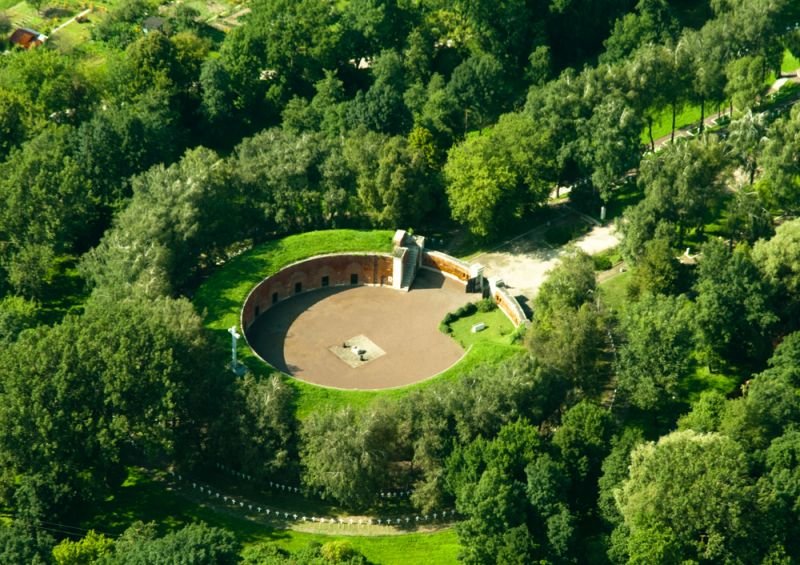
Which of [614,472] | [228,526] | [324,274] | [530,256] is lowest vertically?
[228,526]

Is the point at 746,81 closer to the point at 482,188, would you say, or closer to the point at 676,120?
the point at 676,120

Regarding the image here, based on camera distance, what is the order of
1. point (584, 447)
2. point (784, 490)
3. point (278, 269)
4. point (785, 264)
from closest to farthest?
point (784, 490) < point (584, 447) < point (785, 264) < point (278, 269)

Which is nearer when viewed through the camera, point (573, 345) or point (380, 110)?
point (573, 345)

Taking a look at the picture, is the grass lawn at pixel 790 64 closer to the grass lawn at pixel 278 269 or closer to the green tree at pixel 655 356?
the green tree at pixel 655 356

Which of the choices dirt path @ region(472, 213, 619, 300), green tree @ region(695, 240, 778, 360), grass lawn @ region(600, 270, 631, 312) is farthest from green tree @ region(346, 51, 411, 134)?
green tree @ region(695, 240, 778, 360)

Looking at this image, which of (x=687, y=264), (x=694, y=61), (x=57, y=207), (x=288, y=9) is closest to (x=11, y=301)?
(x=57, y=207)

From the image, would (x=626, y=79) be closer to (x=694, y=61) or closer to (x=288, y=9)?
(x=694, y=61)

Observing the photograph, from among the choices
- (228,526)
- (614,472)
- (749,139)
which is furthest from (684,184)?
(228,526)

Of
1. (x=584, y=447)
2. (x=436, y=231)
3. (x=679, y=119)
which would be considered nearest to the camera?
(x=584, y=447)
